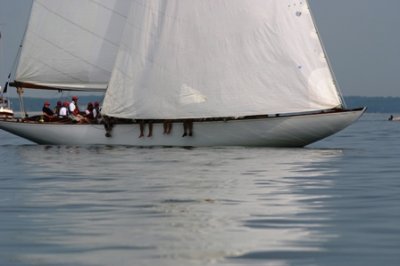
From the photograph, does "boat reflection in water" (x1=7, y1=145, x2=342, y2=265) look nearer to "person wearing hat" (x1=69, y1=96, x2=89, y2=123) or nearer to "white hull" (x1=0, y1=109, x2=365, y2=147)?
"white hull" (x1=0, y1=109, x2=365, y2=147)

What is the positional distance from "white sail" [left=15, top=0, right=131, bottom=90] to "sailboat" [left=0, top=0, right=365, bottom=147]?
245 mm

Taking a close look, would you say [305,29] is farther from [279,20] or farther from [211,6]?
[211,6]

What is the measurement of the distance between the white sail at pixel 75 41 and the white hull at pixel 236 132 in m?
2.61

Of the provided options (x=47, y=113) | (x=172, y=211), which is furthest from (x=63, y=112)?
(x=172, y=211)

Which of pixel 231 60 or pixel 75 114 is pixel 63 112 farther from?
pixel 231 60

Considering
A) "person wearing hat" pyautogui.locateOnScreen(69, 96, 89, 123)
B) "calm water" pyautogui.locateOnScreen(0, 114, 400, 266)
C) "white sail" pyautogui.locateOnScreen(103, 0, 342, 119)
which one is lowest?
"calm water" pyautogui.locateOnScreen(0, 114, 400, 266)

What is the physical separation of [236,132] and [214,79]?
235 cm

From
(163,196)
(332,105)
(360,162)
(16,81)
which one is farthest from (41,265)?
(16,81)

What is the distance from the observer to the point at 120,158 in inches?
1526

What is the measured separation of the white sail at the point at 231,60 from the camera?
44.8 meters

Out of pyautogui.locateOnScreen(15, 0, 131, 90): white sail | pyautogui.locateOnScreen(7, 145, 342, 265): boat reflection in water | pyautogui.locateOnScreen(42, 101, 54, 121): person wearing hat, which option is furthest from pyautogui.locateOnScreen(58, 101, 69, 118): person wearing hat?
pyautogui.locateOnScreen(7, 145, 342, 265): boat reflection in water

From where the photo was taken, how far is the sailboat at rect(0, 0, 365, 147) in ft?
147

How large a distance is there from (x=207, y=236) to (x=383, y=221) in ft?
11.0

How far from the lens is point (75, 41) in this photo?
51156 millimetres
